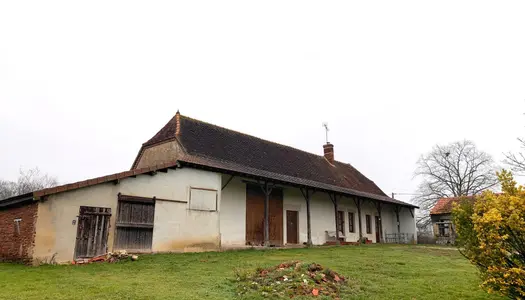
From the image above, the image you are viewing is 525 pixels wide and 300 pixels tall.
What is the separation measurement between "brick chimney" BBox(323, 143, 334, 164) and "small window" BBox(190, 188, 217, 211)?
51.3 feet

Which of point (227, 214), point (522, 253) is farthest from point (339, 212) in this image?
point (522, 253)

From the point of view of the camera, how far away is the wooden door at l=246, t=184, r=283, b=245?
17328 millimetres

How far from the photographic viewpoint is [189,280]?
797 cm

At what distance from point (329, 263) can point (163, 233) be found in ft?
20.1

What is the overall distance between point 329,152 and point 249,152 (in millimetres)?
10991

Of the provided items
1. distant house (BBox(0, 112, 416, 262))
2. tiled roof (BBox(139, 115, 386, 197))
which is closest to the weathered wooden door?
distant house (BBox(0, 112, 416, 262))

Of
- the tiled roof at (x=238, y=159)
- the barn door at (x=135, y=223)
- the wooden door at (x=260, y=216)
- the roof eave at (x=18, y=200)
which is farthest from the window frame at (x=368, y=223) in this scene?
the roof eave at (x=18, y=200)

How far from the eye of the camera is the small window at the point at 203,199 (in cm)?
1420

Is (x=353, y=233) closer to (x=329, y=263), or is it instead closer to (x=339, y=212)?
(x=339, y=212)

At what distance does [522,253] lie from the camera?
5.60 meters

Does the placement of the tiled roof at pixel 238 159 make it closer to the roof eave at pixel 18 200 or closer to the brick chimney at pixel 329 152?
the roof eave at pixel 18 200

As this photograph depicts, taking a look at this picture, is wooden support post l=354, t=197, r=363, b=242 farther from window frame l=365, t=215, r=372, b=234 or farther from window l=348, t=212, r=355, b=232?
window frame l=365, t=215, r=372, b=234

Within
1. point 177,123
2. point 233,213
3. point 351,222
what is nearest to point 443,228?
point 351,222

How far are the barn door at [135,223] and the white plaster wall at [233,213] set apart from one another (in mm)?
3689
